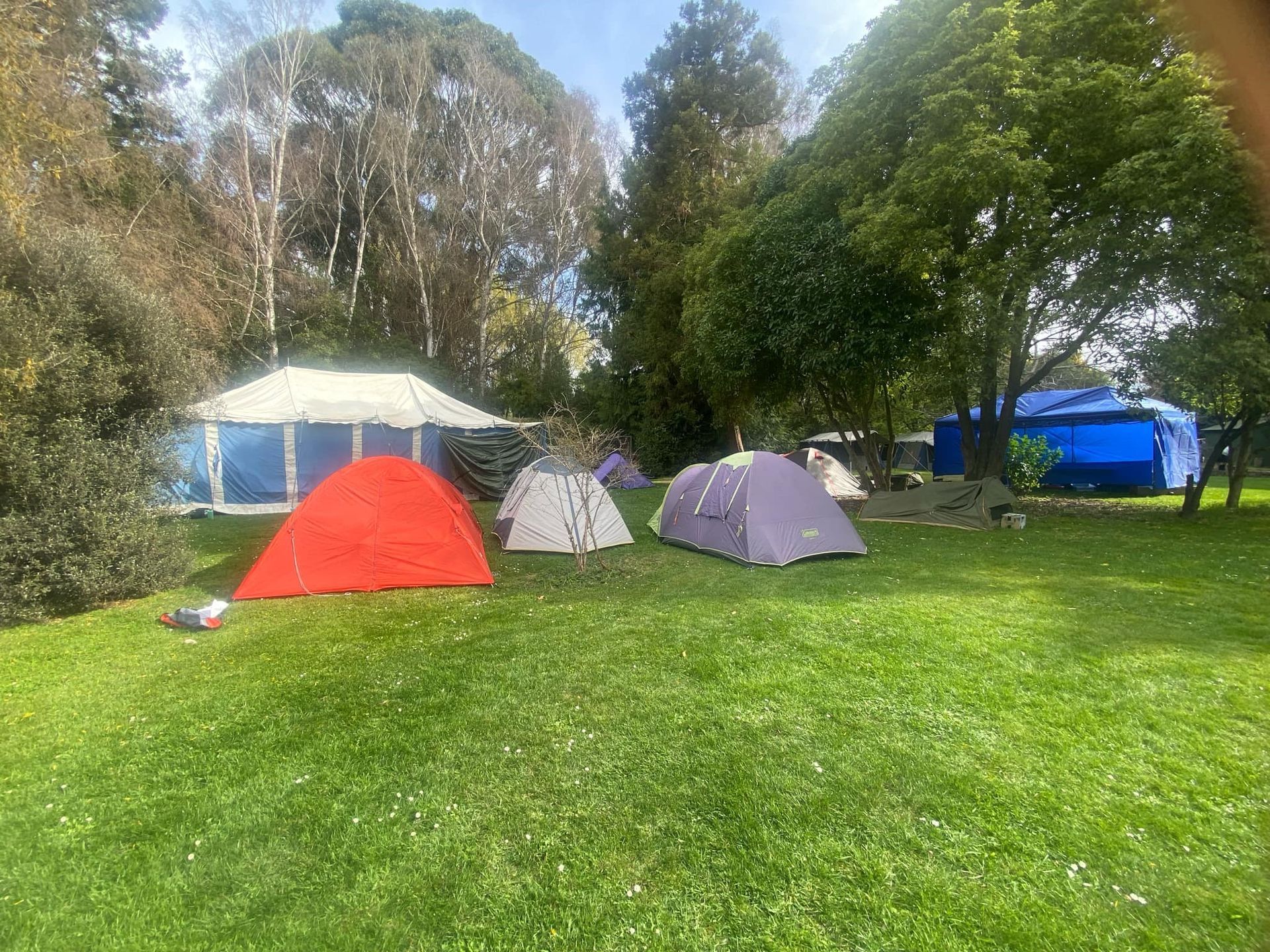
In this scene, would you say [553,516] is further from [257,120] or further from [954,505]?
[257,120]

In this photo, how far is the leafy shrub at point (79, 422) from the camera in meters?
4.94

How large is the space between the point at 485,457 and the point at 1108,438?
51.8 feet

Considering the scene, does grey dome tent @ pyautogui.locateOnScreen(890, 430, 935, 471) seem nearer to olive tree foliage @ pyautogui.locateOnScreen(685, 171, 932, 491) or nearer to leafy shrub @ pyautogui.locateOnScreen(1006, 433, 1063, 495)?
leafy shrub @ pyautogui.locateOnScreen(1006, 433, 1063, 495)

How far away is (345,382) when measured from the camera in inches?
557

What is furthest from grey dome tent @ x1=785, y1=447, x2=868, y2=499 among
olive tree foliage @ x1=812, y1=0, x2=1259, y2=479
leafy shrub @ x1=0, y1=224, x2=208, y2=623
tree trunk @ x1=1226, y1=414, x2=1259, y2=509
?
leafy shrub @ x1=0, y1=224, x2=208, y2=623

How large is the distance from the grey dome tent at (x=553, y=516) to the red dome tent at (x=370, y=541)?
1.57 m

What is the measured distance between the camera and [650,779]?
2.84 meters

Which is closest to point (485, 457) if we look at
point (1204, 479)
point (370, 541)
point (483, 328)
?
point (370, 541)

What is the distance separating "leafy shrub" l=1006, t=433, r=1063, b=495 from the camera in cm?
1413

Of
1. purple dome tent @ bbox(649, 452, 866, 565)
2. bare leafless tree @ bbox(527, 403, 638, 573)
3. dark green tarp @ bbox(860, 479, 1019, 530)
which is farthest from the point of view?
dark green tarp @ bbox(860, 479, 1019, 530)

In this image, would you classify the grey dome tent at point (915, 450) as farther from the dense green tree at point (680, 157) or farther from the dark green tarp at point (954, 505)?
the dark green tarp at point (954, 505)

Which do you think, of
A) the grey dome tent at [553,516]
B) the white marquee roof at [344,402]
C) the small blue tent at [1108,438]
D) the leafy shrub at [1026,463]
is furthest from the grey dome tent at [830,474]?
the white marquee roof at [344,402]

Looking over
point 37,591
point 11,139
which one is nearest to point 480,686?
point 37,591

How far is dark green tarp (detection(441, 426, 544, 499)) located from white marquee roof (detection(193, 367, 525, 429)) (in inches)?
11.2
